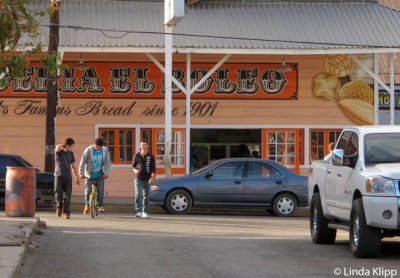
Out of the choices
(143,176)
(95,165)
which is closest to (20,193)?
(95,165)

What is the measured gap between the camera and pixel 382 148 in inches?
532

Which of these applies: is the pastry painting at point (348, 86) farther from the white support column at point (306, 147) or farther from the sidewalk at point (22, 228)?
the sidewalk at point (22, 228)

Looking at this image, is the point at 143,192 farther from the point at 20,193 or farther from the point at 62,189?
the point at 20,193

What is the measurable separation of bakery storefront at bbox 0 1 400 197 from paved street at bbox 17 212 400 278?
1018 centimetres

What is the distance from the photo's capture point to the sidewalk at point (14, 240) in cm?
1100

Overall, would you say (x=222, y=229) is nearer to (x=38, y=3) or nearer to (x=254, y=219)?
(x=254, y=219)

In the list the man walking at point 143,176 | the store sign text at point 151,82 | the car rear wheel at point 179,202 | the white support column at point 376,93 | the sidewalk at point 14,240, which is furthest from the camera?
the white support column at point 376,93

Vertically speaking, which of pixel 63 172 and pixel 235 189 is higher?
pixel 63 172

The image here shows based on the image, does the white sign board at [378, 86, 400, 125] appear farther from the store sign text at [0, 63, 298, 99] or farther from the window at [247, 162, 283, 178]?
the window at [247, 162, 283, 178]

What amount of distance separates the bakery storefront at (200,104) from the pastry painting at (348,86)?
0.03 metres

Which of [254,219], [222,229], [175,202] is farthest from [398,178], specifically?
[175,202]

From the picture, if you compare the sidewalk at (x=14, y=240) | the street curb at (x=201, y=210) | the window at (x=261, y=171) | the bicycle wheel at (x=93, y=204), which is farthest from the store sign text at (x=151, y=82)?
the sidewalk at (x=14, y=240)

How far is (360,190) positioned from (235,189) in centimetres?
1173

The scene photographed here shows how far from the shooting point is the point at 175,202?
24.2 metres
